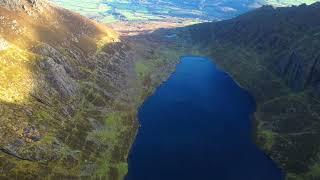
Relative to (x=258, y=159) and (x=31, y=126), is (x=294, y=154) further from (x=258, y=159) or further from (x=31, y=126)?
(x=31, y=126)

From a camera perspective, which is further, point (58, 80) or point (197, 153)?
point (58, 80)

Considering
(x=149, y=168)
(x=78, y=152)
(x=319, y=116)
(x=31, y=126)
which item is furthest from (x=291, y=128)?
(x=31, y=126)

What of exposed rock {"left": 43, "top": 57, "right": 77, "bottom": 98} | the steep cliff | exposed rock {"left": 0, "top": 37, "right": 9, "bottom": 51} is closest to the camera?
Result: the steep cliff

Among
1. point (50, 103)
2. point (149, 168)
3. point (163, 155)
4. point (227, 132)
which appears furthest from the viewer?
point (227, 132)

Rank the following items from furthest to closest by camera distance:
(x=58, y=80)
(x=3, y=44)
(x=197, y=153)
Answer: (x=58, y=80) < (x=3, y=44) < (x=197, y=153)

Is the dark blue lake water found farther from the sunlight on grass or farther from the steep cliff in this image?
the sunlight on grass

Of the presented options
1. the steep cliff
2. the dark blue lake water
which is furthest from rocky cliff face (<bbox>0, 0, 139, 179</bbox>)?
the dark blue lake water

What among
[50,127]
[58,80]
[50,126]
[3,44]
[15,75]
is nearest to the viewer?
[50,127]

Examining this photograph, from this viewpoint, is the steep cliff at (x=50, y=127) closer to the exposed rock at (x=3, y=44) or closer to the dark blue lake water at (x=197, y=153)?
the exposed rock at (x=3, y=44)

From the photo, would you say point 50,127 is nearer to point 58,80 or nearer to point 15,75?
A: point 15,75

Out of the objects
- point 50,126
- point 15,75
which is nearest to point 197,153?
point 50,126

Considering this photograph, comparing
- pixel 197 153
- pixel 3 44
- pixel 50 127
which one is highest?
pixel 3 44
